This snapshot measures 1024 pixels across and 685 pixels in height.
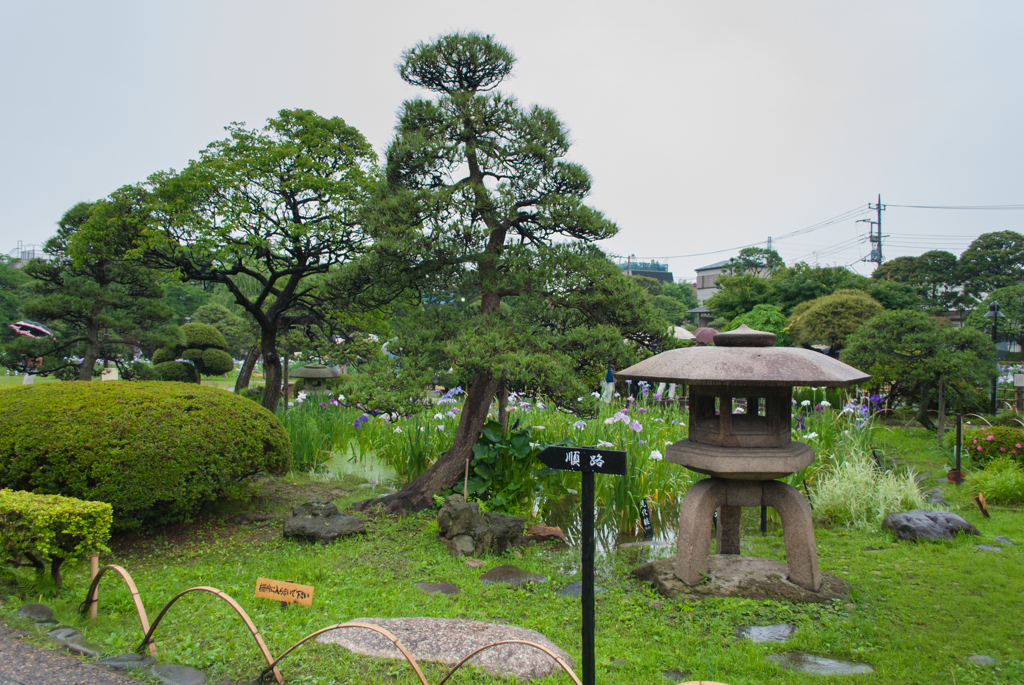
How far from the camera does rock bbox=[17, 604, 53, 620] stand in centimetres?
369

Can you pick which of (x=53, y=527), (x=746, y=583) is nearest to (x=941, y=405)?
(x=746, y=583)

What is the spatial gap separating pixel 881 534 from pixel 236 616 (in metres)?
5.89

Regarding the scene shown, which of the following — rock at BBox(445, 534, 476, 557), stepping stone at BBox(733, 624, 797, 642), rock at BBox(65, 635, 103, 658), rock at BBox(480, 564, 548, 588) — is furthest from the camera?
rock at BBox(445, 534, 476, 557)

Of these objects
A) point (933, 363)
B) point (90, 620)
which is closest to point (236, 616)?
point (90, 620)

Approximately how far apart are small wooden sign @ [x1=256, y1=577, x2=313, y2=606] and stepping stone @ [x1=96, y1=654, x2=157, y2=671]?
60 centimetres

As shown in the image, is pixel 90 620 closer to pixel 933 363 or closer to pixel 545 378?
pixel 545 378

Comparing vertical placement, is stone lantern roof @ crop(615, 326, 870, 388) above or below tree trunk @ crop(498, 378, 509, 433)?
above

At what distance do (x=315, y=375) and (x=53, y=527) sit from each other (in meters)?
9.98

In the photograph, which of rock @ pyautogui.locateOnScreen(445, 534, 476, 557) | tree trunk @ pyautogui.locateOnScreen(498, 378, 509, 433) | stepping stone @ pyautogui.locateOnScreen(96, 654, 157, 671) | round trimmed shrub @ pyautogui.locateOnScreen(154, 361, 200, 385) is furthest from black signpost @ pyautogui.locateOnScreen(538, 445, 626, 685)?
round trimmed shrub @ pyautogui.locateOnScreen(154, 361, 200, 385)

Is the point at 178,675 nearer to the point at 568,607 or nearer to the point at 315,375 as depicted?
the point at 568,607

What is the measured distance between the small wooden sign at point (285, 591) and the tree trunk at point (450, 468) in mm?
3091

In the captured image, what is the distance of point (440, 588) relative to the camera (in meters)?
4.67

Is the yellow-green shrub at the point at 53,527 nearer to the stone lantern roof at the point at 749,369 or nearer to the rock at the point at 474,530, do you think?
the rock at the point at 474,530

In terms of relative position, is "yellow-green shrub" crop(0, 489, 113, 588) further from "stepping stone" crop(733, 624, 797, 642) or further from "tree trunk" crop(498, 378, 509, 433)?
"stepping stone" crop(733, 624, 797, 642)
